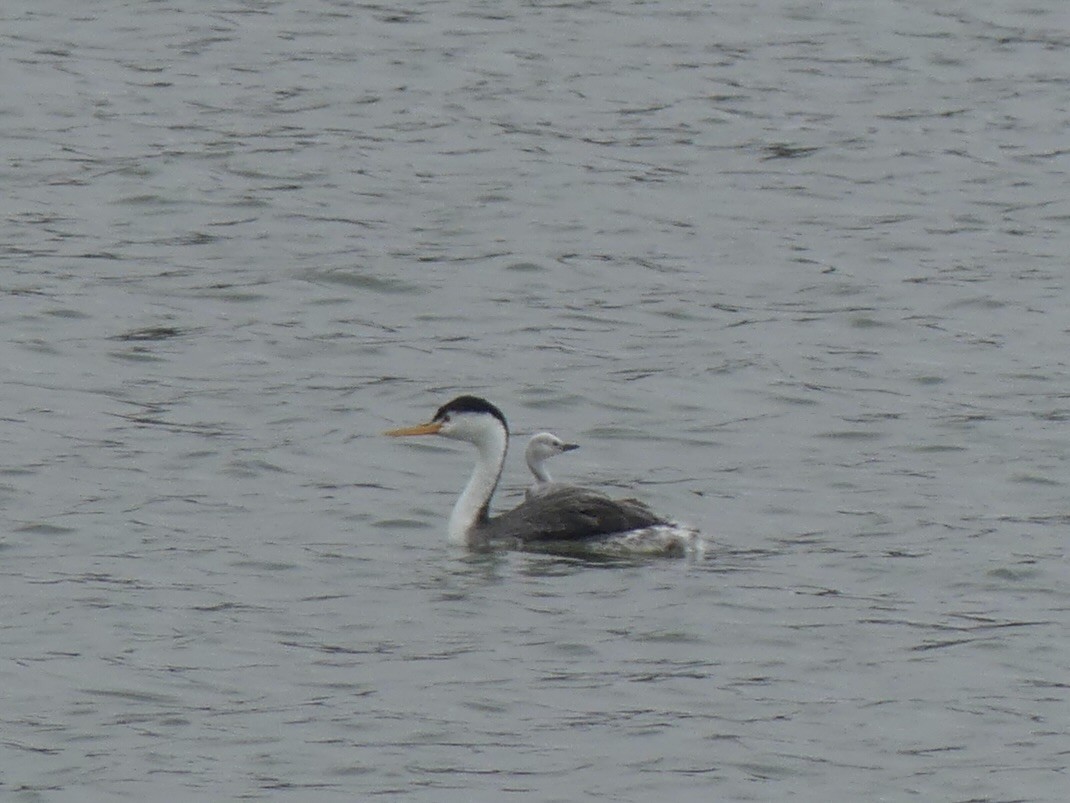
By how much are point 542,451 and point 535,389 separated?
2.05 m

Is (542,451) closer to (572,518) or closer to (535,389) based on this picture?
(572,518)

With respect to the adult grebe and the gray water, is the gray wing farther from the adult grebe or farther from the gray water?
the adult grebe

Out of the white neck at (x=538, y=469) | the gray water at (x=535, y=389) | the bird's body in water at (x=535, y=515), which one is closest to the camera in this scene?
the gray water at (x=535, y=389)

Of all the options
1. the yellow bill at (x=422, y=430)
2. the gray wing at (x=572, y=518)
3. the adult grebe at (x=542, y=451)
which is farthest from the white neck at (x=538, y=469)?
the gray wing at (x=572, y=518)

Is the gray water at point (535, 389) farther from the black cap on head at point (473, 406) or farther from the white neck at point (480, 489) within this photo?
the black cap on head at point (473, 406)

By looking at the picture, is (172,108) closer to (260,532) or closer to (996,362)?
(996,362)

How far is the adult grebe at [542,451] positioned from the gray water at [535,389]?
50 centimetres

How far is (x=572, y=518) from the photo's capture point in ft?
49.5

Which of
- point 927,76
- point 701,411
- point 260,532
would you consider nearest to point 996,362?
point 701,411

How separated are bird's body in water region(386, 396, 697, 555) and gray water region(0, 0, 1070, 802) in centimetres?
17

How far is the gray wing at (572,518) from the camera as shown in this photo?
1500 centimetres

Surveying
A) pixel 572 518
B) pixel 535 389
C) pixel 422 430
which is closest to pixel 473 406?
pixel 422 430

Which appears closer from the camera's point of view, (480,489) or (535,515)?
(535,515)

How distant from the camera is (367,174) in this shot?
23672mm
